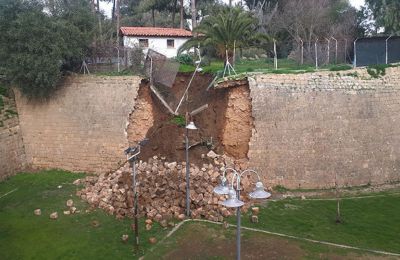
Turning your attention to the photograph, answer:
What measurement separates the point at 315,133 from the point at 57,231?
452 inches

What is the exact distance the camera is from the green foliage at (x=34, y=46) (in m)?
21.6

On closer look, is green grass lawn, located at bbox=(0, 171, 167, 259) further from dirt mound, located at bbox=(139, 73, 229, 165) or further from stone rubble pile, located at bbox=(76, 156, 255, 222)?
dirt mound, located at bbox=(139, 73, 229, 165)

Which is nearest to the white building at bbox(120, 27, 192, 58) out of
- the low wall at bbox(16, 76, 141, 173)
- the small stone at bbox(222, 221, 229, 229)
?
the low wall at bbox(16, 76, 141, 173)

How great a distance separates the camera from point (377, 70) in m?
21.7

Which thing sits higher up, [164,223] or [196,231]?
[164,223]

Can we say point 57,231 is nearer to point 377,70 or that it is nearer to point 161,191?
point 161,191

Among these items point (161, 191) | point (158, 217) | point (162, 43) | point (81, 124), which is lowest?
point (158, 217)

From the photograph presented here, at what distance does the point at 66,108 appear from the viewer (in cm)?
2295

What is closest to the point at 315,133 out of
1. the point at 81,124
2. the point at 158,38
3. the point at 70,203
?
the point at 70,203

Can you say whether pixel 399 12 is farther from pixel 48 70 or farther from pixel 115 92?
pixel 48 70

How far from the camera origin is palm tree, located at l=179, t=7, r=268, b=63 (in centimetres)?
2325

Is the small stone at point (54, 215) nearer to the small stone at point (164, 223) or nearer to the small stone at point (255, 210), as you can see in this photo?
the small stone at point (164, 223)

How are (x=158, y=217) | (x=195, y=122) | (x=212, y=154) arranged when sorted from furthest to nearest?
(x=195, y=122)
(x=212, y=154)
(x=158, y=217)

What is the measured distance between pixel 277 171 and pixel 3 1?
602 inches
